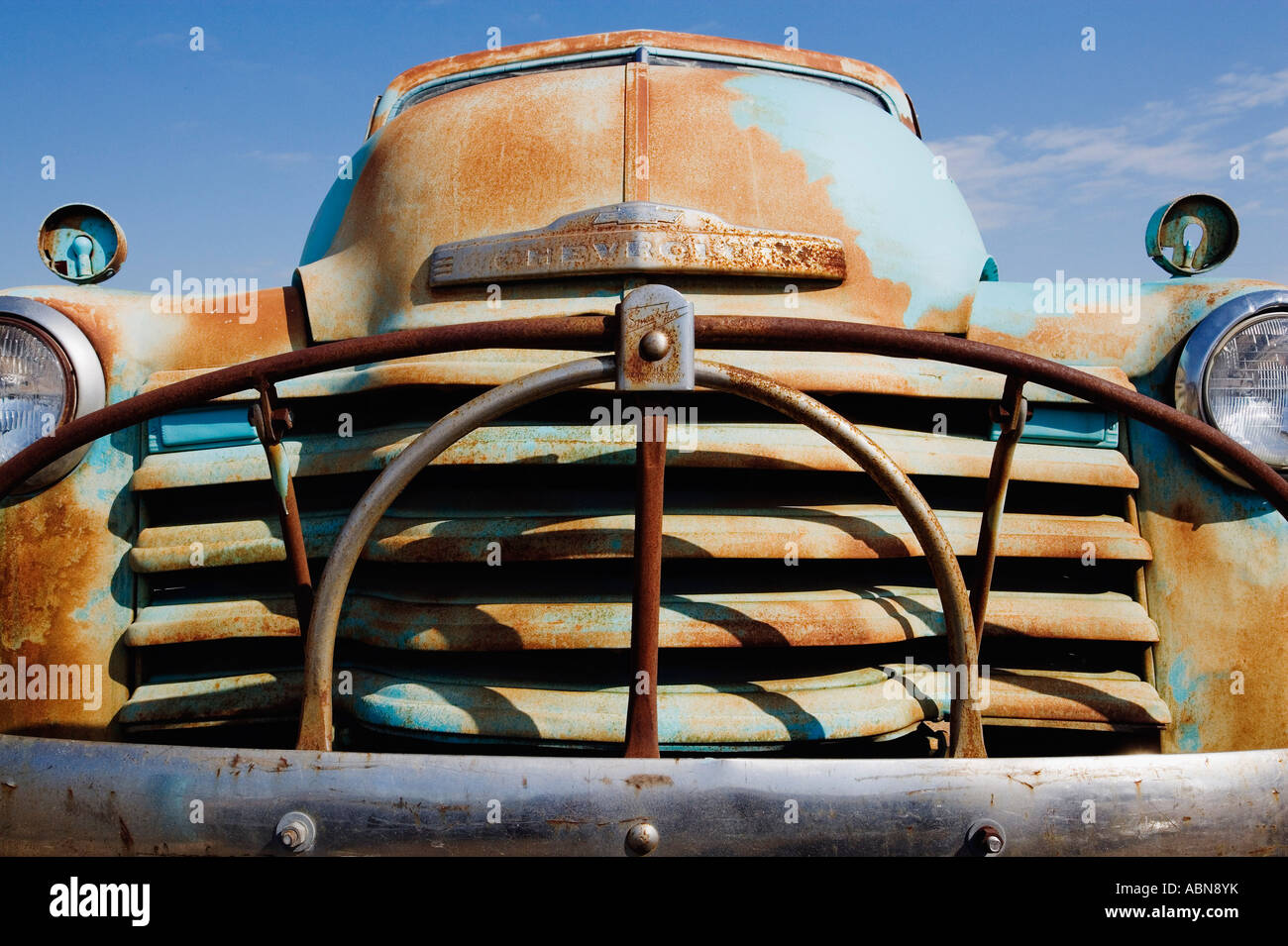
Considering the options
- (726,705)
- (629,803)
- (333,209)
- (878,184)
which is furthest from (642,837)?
(333,209)

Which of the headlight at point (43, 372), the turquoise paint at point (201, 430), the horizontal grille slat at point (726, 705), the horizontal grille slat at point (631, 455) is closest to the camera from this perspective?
the horizontal grille slat at point (726, 705)

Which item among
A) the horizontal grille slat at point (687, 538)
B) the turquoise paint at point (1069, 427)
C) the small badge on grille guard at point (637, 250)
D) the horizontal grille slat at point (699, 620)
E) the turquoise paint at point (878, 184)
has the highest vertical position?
the turquoise paint at point (878, 184)

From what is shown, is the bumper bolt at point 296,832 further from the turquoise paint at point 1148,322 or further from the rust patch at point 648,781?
the turquoise paint at point 1148,322

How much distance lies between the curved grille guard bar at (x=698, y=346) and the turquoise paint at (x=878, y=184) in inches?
27.7

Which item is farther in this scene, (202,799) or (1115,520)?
(1115,520)

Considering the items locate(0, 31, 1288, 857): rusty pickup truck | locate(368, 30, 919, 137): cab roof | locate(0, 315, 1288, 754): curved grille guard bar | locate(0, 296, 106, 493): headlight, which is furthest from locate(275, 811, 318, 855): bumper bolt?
locate(368, 30, 919, 137): cab roof

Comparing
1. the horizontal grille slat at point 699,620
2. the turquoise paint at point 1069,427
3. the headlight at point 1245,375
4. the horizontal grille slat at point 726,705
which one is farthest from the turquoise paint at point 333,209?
the headlight at point 1245,375

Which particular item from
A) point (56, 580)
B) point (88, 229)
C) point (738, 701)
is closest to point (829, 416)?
point (738, 701)

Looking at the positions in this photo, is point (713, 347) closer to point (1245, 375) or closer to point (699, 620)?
point (699, 620)

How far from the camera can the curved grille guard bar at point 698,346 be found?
134 centimetres

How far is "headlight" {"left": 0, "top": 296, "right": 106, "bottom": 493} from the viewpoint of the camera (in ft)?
5.81

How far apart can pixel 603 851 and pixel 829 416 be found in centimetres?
66
